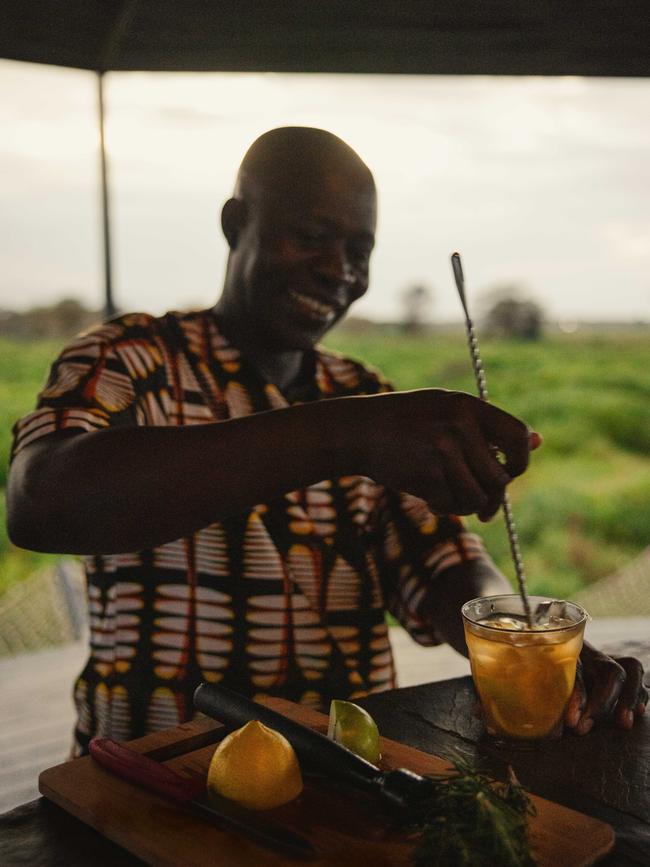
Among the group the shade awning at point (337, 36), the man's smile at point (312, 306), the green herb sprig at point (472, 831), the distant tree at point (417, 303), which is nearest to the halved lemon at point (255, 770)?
the green herb sprig at point (472, 831)

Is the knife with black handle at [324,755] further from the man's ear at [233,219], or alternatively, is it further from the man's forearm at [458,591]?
the man's ear at [233,219]

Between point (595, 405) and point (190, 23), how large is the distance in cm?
879

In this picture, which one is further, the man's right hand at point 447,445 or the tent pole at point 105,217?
the tent pole at point 105,217

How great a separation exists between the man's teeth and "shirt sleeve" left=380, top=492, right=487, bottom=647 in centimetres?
40

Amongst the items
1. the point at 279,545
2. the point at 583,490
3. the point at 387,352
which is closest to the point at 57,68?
the point at 279,545

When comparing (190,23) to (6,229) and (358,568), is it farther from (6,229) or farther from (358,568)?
(6,229)

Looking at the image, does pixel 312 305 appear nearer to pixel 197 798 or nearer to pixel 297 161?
pixel 297 161

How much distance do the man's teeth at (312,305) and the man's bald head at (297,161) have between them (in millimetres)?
198

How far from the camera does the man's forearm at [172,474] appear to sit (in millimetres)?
1056

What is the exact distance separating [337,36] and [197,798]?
1.58 meters

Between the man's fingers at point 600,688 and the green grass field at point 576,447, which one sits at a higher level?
the man's fingers at point 600,688

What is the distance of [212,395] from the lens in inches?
64.6

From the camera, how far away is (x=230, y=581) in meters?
1.55

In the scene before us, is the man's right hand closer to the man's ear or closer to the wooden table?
the wooden table
